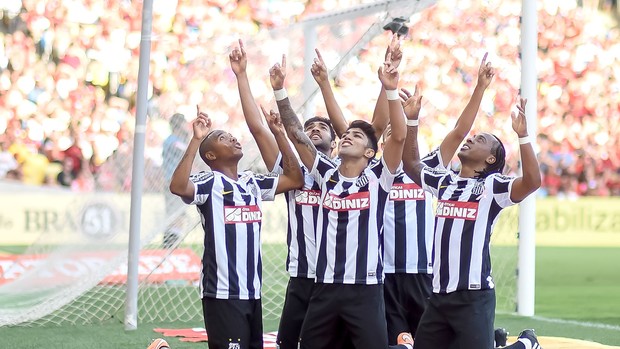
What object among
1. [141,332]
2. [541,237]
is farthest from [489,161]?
[541,237]

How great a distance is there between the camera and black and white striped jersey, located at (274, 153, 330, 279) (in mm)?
5137

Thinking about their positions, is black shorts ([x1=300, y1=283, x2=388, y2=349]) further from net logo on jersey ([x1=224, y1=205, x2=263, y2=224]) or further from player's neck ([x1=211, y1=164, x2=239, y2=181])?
player's neck ([x1=211, y1=164, x2=239, y2=181])

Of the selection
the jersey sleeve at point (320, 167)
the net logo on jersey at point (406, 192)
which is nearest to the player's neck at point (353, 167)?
the jersey sleeve at point (320, 167)

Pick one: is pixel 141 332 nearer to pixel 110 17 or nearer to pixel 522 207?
pixel 522 207

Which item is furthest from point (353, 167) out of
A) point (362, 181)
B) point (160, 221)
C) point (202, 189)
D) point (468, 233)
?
point (160, 221)

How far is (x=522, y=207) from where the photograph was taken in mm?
8609

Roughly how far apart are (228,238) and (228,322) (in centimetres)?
41

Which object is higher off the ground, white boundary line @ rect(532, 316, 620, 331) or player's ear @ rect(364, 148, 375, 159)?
player's ear @ rect(364, 148, 375, 159)

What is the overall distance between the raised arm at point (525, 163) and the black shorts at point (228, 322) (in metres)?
1.41

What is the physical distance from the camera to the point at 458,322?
4641 millimetres

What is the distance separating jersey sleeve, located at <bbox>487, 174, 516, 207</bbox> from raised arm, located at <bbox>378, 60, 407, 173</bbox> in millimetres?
473

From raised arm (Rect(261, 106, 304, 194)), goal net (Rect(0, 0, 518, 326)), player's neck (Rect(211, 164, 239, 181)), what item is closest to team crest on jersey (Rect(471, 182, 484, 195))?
raised arm (Rect(261, 106, 304, 194))

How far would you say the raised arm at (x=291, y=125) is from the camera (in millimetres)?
5066

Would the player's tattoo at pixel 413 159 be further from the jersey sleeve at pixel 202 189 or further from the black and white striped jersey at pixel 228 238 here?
the jersey sleeve at pixel 202 189
